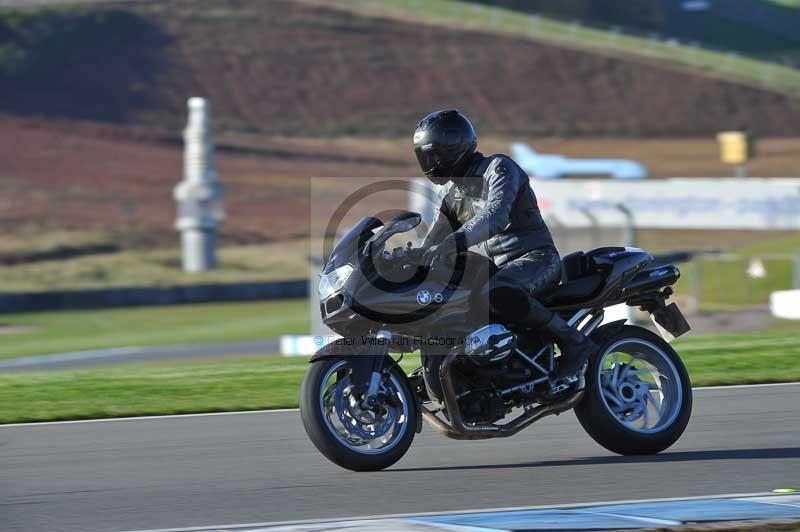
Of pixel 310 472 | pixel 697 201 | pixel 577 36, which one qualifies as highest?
pixel 577 36

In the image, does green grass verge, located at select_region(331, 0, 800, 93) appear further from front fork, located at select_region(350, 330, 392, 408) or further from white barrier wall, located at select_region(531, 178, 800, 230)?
front fork, located at select_region(350, 330, 392, 408)

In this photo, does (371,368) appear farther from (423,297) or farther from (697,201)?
(697,201)

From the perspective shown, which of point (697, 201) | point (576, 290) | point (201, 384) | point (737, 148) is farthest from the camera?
point (737, 148)

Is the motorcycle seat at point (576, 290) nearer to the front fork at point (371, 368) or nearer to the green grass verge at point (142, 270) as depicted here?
the front fork at point (371, 368)

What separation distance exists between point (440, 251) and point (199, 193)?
25.8 meters

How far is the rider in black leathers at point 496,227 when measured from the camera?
712 cm

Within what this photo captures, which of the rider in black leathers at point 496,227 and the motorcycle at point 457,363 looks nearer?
the motorcycle at point 457,363

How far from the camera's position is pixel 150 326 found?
26422 millimetres

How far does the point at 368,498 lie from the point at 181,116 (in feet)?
168

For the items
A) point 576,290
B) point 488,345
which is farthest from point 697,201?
point 488,345

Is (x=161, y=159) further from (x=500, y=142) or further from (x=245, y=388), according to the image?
(x=245, y=388)

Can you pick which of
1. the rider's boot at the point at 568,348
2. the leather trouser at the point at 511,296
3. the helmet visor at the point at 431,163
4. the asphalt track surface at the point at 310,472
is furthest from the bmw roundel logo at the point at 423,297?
the asphalt track surface at the point at 310,472

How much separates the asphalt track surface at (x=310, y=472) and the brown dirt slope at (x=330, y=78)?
48.0 meters

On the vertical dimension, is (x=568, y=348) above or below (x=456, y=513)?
above
